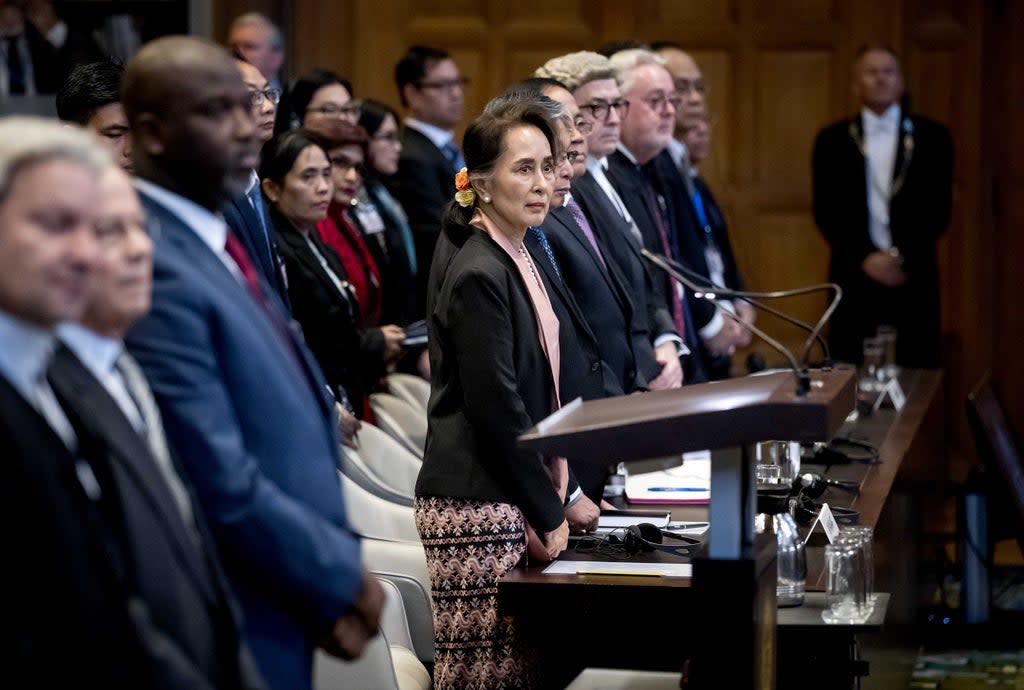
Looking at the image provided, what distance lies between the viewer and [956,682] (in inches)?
204

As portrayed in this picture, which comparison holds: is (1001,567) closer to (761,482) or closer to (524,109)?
(761,482)

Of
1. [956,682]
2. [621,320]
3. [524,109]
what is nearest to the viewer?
[524,109]

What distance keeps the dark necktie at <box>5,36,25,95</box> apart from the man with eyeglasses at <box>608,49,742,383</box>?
7.60ft

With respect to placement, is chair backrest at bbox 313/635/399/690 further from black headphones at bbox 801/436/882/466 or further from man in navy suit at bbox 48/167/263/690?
black headphones at bbox 801/436/882/466

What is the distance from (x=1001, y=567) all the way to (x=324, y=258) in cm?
334

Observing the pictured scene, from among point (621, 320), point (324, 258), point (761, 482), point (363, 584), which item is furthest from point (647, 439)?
point (324, 258)

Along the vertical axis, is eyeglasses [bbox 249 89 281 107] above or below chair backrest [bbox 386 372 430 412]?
above

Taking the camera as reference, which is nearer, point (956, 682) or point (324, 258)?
point (324, 258)

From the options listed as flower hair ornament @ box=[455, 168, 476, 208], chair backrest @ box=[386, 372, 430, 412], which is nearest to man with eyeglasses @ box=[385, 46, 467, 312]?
chair backrest @ box=[386, 372, 430, 412]

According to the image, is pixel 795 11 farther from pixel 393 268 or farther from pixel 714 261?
pixel 393 268

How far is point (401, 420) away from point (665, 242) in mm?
1077

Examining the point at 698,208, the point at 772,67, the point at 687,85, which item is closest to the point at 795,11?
the point at 772,67

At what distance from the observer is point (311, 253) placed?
4.65 m

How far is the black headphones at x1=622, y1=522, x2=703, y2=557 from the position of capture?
3295 mm
